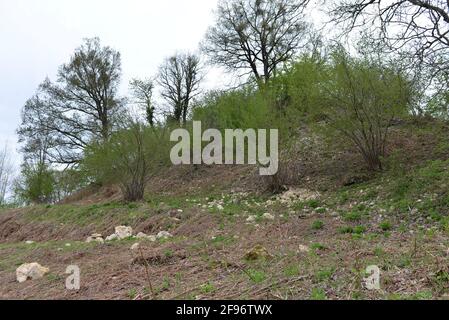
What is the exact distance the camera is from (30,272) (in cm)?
615

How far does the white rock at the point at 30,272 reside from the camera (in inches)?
239

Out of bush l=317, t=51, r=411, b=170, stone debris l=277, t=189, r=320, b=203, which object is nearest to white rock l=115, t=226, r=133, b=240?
stone debris l=277, t=189, r=320, b=203

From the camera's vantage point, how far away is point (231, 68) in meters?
28.2

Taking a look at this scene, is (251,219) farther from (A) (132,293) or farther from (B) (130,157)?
(B) (130,157)

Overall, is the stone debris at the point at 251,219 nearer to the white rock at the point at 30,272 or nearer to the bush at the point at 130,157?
the white rock at the point at 30,272

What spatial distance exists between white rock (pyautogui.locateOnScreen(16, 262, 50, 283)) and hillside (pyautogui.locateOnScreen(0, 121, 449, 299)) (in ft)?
0.43

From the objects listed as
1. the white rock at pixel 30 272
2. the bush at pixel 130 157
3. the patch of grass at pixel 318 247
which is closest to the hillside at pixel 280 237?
the patch of grass at pixel 318 247

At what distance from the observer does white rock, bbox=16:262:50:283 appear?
20.0ft

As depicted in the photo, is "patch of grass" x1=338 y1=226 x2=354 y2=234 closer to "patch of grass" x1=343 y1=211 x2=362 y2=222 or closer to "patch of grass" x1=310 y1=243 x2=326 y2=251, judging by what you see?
"patch of grass" x1=343 y1=211 x2=362 y2=222

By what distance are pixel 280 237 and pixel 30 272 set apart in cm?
414

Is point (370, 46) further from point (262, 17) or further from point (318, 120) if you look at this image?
point (262, 17)
